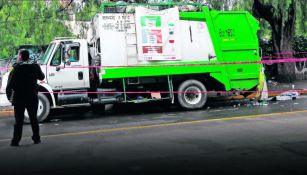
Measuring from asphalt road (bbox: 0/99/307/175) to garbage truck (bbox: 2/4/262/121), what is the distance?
89 cm

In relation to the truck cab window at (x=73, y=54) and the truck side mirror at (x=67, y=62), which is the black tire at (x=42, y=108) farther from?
the truck cab window at (x=73, y=54)

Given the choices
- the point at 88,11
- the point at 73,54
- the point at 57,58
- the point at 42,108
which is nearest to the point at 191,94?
the point at 73,54

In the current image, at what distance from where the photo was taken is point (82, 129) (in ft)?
32.1

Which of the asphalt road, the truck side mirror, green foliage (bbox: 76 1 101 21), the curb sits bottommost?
the asphalt road

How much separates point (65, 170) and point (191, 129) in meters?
3.66

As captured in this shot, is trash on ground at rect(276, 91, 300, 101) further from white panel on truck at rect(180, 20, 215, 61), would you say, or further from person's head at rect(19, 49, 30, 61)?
person's head at rect(19, 49, 30, 61)

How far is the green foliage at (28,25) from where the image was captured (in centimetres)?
1280

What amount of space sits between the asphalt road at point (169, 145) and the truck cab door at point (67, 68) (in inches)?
39.3

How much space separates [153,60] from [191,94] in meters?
1.64

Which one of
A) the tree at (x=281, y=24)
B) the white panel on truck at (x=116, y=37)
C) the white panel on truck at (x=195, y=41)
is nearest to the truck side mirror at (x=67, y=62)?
the white panel on truck at (x=116, y=37)

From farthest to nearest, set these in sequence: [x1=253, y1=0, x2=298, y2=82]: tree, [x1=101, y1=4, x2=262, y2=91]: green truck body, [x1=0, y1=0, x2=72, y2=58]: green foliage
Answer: [x1=253, y1=0, x2=298, y2=82]: tree, [x1=0, y1=0, x2=72, y2=58]: green foliage, [x1=101, y1=4, x2=262, y2=91]: green truck body

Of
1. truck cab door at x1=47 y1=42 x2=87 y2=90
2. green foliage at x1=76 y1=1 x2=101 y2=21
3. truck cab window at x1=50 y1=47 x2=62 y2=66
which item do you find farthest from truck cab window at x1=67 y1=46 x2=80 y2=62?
green foliage at x1=76 y1=1 x2=101 y2=21

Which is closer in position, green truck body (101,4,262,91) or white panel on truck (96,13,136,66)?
white panel on truck (96,13,136,66)

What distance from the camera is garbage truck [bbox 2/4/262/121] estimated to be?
464 inches
